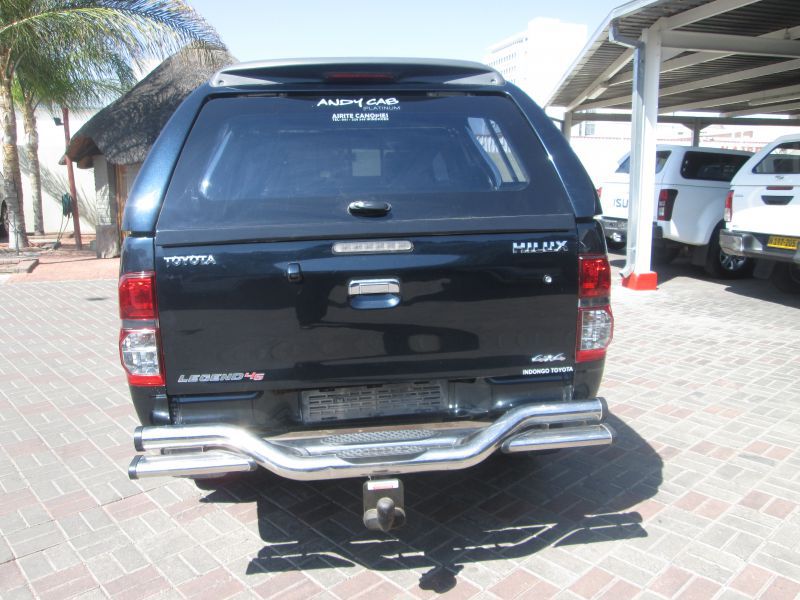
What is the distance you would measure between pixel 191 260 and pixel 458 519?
1857 millimetres

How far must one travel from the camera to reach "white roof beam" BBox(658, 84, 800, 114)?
14.6 metres

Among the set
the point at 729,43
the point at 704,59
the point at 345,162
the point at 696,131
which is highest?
the point at 704,59

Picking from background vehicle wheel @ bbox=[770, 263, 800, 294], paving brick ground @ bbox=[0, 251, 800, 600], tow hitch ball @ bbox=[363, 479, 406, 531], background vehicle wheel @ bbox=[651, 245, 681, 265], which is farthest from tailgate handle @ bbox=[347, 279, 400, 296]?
background vehicle wheel @ bbox=[651, 245, 681, 265]

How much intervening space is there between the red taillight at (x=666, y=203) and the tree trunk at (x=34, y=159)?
14.9 meters

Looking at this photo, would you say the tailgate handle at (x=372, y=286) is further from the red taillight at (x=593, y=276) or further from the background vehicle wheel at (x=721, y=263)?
the background vehicle wheel at (x=721, y=263)

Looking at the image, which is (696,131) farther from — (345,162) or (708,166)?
(345,162)

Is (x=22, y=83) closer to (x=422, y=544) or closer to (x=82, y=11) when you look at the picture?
(x=82, y=11)

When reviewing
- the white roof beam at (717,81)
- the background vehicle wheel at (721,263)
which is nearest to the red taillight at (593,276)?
the background vehicle wheel at (721,263)

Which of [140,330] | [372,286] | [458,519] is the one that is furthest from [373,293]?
[458,519]

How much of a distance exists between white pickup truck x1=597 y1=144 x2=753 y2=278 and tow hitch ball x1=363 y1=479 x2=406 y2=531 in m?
8.58

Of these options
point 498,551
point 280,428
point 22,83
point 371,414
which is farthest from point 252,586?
point 22,83

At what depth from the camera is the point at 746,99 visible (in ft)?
51.7

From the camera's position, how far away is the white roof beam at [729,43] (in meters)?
8.84

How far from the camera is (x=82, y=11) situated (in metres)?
11.6
